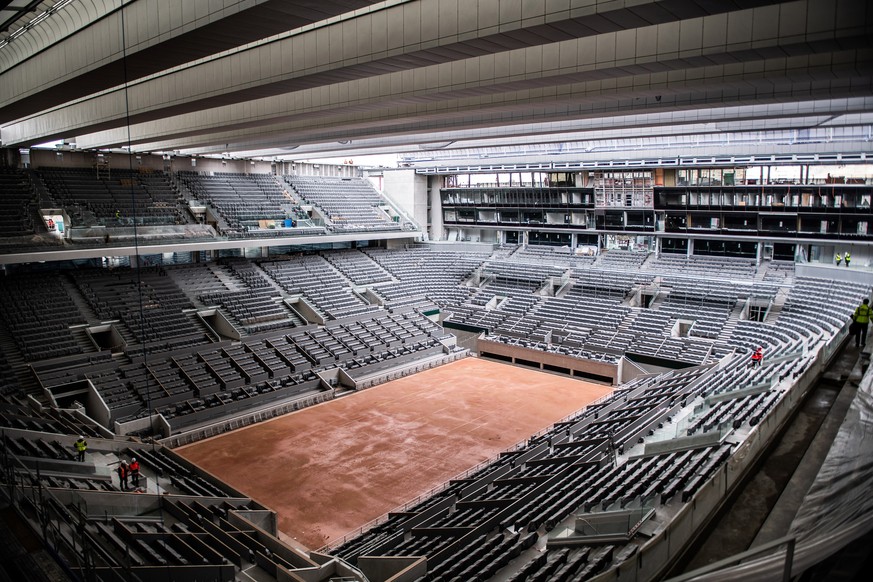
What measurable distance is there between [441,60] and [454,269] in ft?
89.3

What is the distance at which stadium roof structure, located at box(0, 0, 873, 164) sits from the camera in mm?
8180

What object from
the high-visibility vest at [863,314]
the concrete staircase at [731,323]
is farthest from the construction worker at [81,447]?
the concrete staircase at [731,323]

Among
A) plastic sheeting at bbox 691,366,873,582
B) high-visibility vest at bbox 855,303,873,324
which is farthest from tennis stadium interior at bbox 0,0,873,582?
high-visibility vest at bbox 855,303,873,324

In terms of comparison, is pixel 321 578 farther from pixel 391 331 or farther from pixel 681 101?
pixel 391 331

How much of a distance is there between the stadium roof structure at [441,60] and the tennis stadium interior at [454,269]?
0.08 m

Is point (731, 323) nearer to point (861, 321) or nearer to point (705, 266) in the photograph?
point (705, 266)

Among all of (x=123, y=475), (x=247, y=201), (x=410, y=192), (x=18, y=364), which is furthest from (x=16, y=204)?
(x=410, y=192)

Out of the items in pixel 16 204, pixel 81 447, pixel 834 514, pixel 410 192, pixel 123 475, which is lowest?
pixel 123 475

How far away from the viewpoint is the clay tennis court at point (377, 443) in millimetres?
15117

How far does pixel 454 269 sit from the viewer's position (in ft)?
122

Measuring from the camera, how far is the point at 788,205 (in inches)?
1102

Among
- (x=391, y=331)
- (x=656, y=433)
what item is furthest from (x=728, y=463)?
(x=391, y=331)

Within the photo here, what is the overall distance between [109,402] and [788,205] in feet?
99.6

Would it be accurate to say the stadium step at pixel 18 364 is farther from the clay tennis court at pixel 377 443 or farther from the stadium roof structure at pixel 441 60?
the stadium roof structure at pixel 441 60
